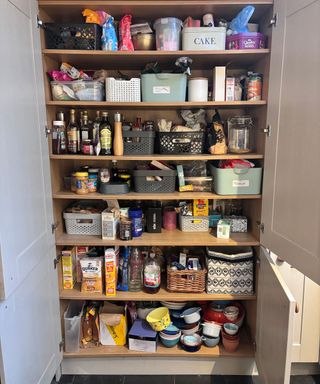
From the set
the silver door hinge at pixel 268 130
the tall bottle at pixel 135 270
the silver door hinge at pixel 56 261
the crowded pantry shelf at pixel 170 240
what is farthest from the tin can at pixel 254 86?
the silver door hinge at pixel 56 261

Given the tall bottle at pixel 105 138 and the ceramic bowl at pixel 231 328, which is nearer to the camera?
the tall bottle at pixel 105 138

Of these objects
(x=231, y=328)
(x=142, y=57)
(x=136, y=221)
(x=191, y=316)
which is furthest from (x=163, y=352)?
(x=142, y=57)

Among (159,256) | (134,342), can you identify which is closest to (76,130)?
(159,256)

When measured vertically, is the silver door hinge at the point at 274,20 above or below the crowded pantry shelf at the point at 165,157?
above

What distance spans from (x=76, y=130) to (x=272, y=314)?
4.39 feet

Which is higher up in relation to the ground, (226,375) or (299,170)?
(299,170)

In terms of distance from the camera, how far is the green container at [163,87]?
1603 millimetres

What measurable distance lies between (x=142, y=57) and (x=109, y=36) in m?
0.19

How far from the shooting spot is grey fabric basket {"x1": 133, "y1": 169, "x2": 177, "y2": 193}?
1745mm

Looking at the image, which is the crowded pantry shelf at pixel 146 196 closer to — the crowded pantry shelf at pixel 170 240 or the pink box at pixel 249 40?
the crowded pantry shelf at pixel 170 240

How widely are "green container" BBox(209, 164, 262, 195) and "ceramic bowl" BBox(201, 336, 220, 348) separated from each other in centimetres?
86

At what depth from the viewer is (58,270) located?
1.77m

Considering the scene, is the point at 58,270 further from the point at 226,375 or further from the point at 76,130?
the point at 226,375

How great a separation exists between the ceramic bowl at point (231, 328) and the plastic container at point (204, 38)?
4.97 feet
